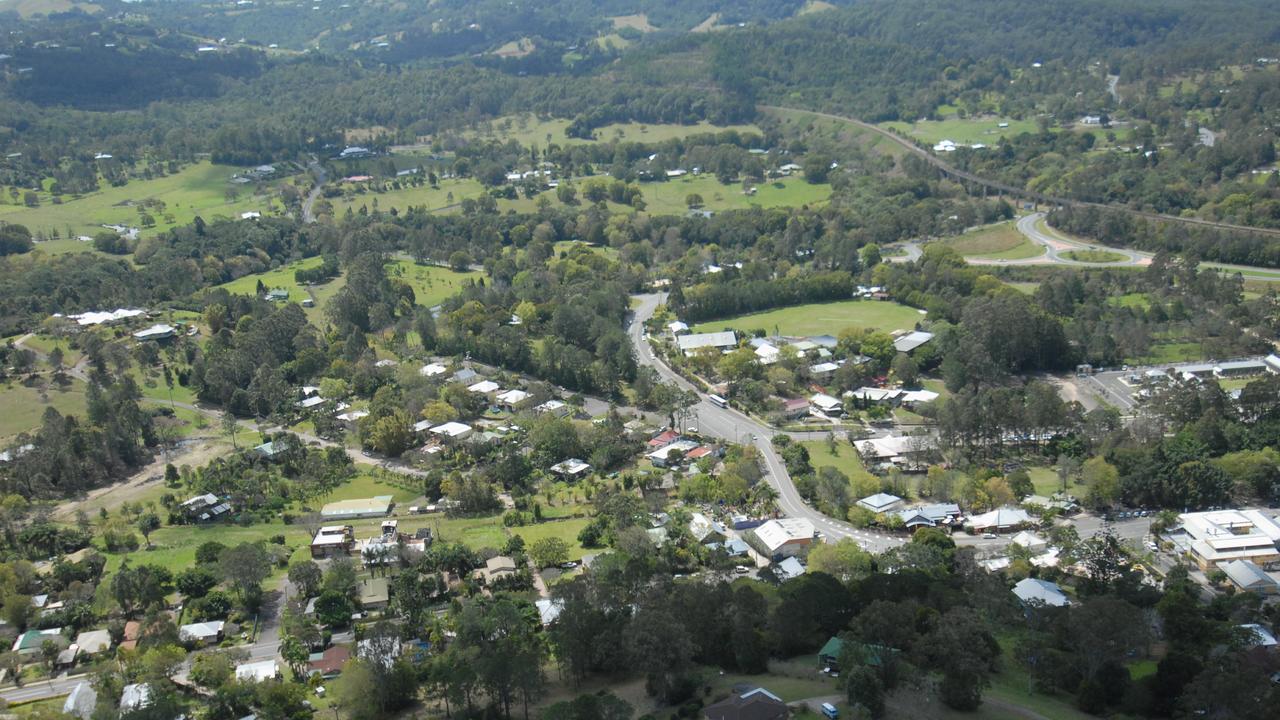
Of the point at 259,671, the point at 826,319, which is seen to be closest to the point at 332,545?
the point at 259,671

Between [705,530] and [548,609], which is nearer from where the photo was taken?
[548,609]

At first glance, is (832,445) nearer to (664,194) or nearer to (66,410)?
(66,410)

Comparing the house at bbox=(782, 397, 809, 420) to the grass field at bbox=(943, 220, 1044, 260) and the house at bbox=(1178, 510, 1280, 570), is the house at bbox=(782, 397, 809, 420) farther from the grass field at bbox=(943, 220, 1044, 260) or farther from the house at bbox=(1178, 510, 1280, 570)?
the grass field at bbox=(943, 220, 1044, 260)

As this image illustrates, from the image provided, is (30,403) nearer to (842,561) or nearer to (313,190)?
(842,561)

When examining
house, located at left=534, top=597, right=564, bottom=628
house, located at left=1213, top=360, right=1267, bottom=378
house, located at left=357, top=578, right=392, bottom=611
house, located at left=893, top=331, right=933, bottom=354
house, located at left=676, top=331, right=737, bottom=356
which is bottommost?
house, located at left=676, top=331, right=737, bottom=356

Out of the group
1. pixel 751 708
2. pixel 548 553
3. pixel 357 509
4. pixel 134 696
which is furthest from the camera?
pixel 357 509

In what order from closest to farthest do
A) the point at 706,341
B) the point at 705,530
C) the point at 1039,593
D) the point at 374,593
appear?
1. the point at 1039,593
2. the point at 374,593
3. the point at 705,530
4. the point at 706,341

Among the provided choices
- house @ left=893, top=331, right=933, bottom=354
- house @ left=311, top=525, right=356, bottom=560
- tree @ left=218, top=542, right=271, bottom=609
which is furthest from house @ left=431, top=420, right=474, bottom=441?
house @ left=893, top=331, right=933, bottom=354
